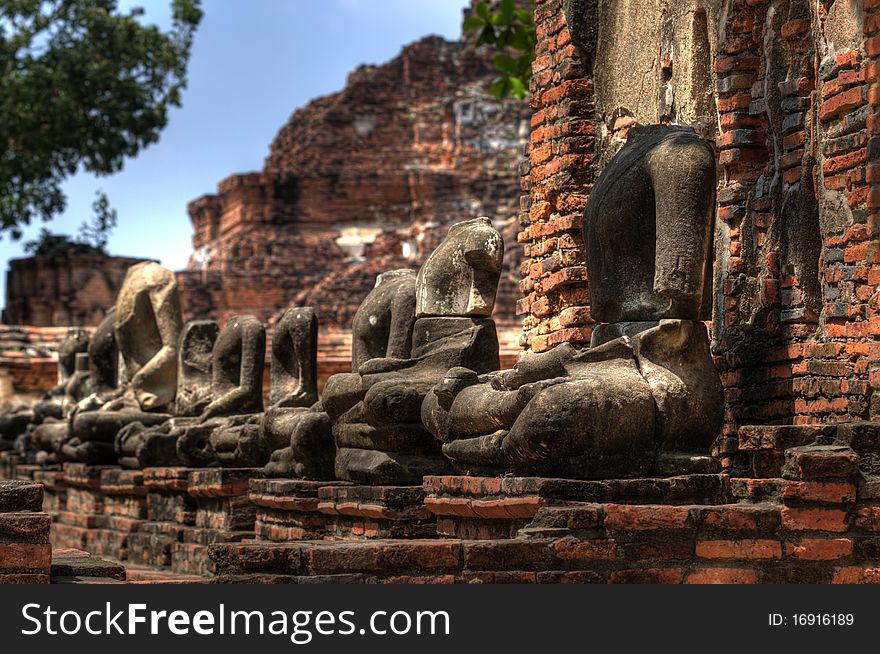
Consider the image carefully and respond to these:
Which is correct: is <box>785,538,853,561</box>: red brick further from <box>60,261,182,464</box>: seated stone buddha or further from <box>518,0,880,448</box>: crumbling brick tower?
<box>60,261,182,464</box>: seated stone buddha

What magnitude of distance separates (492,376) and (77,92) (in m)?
22.4

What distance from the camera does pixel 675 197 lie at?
6.77m

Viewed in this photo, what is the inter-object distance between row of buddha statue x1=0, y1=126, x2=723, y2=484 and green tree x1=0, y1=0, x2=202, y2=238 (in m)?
17.3

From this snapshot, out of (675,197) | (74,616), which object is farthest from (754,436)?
(74,616)

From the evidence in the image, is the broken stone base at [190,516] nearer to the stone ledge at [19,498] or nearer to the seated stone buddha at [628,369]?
the seated stone buddha at [628,369]

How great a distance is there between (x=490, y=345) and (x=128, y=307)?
558 cm

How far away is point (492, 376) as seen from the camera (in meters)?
7.03

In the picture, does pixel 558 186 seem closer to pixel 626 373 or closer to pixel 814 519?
pixel 626 373

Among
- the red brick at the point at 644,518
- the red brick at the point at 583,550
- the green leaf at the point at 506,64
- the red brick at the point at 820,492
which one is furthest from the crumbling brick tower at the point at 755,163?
the green leaf at the point at 506,64

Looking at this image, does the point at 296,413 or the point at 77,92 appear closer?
the point at 296,413

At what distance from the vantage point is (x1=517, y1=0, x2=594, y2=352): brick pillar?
989cm

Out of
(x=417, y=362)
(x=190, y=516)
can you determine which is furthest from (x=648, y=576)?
(x=190, y=516)

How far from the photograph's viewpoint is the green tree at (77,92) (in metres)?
27.8

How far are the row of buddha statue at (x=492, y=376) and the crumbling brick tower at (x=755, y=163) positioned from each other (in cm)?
80
